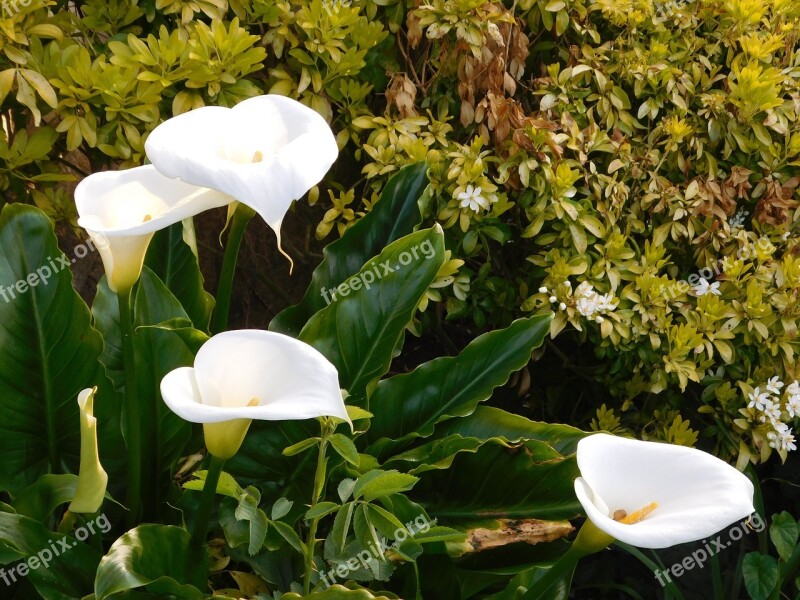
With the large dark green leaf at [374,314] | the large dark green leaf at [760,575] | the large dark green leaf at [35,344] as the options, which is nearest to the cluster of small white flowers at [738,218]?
the large dark green leaf at [760,575]

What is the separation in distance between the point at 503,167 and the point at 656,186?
430 mm

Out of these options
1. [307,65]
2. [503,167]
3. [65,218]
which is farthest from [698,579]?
[65,218]

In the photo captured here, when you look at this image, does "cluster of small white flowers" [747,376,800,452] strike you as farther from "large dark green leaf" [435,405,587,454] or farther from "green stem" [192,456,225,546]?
"green stem" [192,456,225,546]

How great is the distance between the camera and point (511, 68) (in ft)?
6.87

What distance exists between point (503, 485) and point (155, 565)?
59 cm

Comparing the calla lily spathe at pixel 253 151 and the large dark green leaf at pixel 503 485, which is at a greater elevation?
the calla lily spathe at pixel 253 151

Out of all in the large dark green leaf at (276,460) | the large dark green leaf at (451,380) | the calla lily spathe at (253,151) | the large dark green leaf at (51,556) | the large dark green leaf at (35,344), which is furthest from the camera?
the large dark green leaf at (451,380)

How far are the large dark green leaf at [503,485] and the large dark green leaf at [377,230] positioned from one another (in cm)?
45

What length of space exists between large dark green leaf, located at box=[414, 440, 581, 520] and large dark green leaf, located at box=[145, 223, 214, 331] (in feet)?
1.84

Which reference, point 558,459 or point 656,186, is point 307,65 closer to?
point 656,186

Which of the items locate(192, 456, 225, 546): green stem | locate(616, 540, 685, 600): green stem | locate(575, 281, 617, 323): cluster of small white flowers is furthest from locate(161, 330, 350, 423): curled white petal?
locate(616, 540, 685, 600): green stem

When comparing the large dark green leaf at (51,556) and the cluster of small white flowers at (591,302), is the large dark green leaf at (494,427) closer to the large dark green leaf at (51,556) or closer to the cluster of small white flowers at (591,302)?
the cluster of small white flowers at (591,302)

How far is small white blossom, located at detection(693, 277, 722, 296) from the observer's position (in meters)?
1.99

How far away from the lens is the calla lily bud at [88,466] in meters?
1.00
